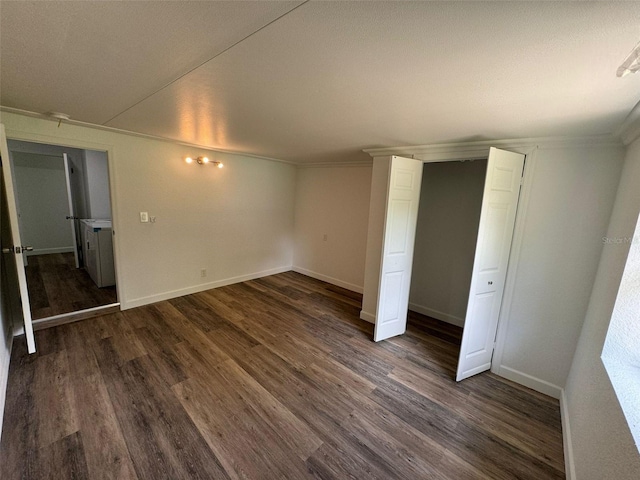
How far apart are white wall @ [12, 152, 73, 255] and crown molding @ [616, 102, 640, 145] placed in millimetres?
8656

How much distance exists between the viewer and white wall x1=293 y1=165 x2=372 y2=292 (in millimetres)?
4309

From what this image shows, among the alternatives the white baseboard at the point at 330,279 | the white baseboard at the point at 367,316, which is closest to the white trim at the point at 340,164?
the white baseboard at the point at 330,279

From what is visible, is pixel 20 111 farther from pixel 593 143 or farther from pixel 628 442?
pixel 593 143

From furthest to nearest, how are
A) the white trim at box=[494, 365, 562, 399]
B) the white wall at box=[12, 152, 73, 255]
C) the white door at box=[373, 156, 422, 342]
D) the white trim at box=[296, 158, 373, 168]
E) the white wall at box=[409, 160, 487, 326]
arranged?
the white wall at box=[12, 152, 73, 255] < the white trim at box=[296, 158, 373, 168] < the white wall at box=[409, 160, 487, 326] < the white door at box=[373, 156, 422, 342] < the white trim at box=[494, 365, 562, 399]

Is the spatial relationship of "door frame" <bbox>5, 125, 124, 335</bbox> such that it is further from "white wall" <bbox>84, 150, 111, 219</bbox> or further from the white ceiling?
"white wall" <bbox>84, 150, 111, 219</bbox>

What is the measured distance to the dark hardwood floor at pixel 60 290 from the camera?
10.9 feet

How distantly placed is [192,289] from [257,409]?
2.67 meters

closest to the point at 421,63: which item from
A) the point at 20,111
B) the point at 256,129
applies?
the point at 256,129

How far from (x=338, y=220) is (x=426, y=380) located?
286 cm

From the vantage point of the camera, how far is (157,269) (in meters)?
3.65

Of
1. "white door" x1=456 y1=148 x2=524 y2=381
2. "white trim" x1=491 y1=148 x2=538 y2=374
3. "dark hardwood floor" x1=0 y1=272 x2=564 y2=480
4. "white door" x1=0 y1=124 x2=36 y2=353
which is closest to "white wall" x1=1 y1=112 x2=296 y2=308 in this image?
"white door" x1=0 y1=124 x2=36 y2=353

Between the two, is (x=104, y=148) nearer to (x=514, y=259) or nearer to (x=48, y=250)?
(x=514, y=259)

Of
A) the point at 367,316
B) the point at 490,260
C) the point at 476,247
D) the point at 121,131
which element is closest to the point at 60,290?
the point at 121,131

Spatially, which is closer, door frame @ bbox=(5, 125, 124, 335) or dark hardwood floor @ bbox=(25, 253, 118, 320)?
door frame @ bbox=(5, 125, 124, 335)
